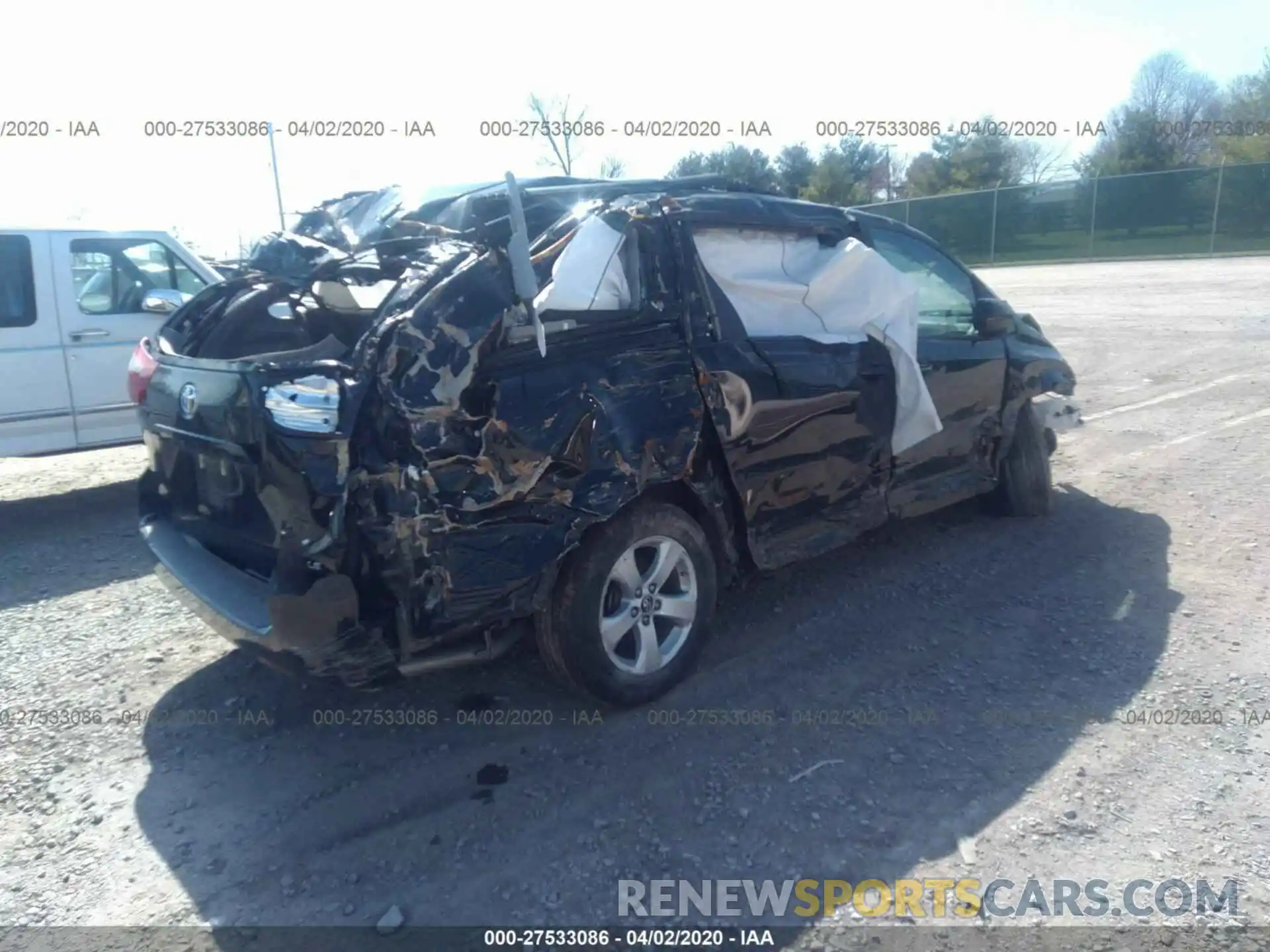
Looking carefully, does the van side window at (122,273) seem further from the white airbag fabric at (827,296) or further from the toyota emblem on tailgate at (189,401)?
the white airbag fabric at (827,296)

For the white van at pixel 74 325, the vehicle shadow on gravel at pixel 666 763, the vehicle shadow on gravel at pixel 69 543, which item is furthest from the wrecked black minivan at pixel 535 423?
the white van at pixel 74 325

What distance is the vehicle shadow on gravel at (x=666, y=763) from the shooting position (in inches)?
125

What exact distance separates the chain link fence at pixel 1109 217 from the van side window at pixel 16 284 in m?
29.2

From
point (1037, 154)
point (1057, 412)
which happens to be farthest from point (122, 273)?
point (1037, 154)

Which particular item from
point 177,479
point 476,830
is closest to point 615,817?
point 476,830

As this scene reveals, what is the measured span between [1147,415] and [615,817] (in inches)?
292

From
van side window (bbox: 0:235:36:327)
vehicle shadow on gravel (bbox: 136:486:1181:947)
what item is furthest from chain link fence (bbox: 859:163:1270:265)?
vehicle shadow on gravel (bbox: 136:486:1181:947)

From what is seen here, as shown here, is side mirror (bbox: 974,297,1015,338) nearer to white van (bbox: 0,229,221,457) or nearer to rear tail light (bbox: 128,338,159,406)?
rear tail light (bbox: 128,338,159,406)

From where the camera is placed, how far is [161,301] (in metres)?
7.35

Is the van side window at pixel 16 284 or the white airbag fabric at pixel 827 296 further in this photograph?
the van side window at pixel 16 284

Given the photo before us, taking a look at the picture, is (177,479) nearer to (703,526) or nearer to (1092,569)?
(703,526)

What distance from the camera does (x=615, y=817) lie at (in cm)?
344

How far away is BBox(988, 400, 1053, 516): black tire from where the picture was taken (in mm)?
A: 6141

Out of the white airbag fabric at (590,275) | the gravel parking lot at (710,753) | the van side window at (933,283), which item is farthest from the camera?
the van side window at (933,283)
